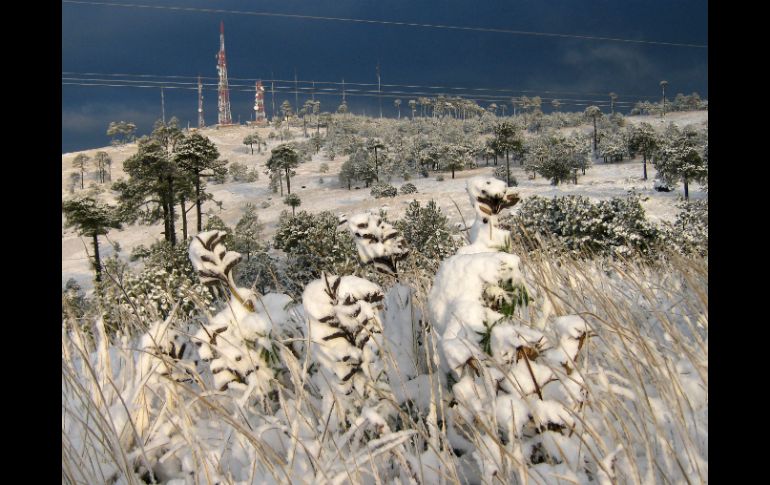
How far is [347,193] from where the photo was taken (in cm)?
3788

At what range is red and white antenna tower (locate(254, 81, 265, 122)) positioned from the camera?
76562 millimetres

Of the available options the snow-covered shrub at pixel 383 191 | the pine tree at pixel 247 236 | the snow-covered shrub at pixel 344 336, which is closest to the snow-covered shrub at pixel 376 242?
the snow-covered shrub at pixel 344 336

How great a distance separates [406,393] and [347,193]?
3721cm

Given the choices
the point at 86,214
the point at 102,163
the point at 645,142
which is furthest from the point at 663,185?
the point at 102,163

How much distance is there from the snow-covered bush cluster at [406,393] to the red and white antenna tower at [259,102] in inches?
3099

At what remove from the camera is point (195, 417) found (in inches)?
47.5

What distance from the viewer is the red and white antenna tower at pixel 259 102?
251ft

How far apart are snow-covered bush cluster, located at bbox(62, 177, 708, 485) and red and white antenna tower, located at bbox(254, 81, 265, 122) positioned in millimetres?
78725

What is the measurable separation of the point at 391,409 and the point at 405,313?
389 mm

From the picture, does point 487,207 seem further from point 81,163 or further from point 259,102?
point 259,102

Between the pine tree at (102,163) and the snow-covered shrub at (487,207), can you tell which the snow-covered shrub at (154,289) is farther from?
the pine tree at (102,163)
